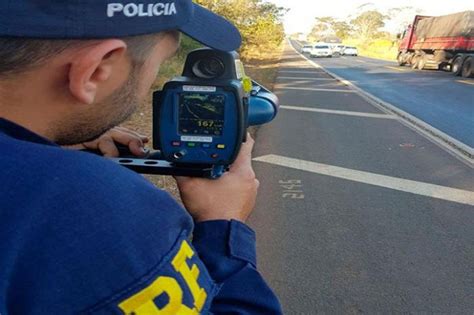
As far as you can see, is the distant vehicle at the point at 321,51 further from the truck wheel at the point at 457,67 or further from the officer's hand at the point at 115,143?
the officer's hand at the point at 115,143

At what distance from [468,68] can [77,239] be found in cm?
2197

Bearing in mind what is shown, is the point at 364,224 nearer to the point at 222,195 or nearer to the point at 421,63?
the point at 222,195

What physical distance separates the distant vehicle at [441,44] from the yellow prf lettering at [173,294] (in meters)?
21.5

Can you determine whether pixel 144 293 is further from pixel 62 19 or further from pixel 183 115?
pixel 183 115

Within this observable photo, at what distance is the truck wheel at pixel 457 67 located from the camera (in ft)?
67.4

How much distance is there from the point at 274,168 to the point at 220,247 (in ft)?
14.6

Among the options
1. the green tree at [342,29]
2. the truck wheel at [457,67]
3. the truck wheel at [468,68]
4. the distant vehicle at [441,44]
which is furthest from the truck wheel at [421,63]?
the green tree at [342,29]

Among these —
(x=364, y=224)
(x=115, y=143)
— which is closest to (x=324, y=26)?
(x=364, y=224)

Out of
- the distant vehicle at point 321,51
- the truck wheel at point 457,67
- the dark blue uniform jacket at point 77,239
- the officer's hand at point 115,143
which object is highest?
the dark blue uniform jacket at point 77,239

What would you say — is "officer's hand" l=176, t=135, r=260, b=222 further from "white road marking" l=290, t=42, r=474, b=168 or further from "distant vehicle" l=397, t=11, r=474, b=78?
"distant vehicle" l=397, t=11, r=474, b=78

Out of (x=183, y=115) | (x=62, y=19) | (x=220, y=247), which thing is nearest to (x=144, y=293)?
(x=220, y=247)

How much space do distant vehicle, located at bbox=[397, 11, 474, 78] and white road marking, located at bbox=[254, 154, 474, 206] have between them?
17.0 meters

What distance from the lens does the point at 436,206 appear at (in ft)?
13.6

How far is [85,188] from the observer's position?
63 centimetres
